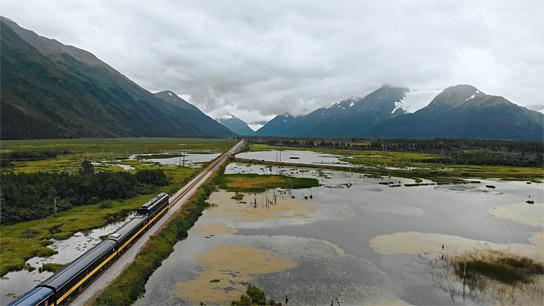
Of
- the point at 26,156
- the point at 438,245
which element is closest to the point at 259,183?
the point at 438,245

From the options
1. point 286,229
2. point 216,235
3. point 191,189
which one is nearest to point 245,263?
point 216,235

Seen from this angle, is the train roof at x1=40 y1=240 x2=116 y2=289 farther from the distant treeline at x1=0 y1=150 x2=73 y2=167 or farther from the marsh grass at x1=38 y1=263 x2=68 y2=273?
the distant treeline at x1=0 y1=150 x2=73 y2=167

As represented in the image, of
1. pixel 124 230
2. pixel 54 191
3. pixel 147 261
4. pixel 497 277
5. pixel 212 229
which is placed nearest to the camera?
pixel 497 277

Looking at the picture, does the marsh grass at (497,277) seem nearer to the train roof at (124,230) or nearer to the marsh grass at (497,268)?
the marsh grass at (497,268)

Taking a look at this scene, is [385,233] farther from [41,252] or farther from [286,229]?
[41,252]

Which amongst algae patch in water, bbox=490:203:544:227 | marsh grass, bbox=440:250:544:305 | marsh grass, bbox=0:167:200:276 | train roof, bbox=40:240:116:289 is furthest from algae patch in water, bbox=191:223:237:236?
algae patch in water, bbox=490:203:544:227

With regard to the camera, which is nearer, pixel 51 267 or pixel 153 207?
pixel 51 267

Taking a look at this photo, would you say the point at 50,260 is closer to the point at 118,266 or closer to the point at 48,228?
the point at 118,266
